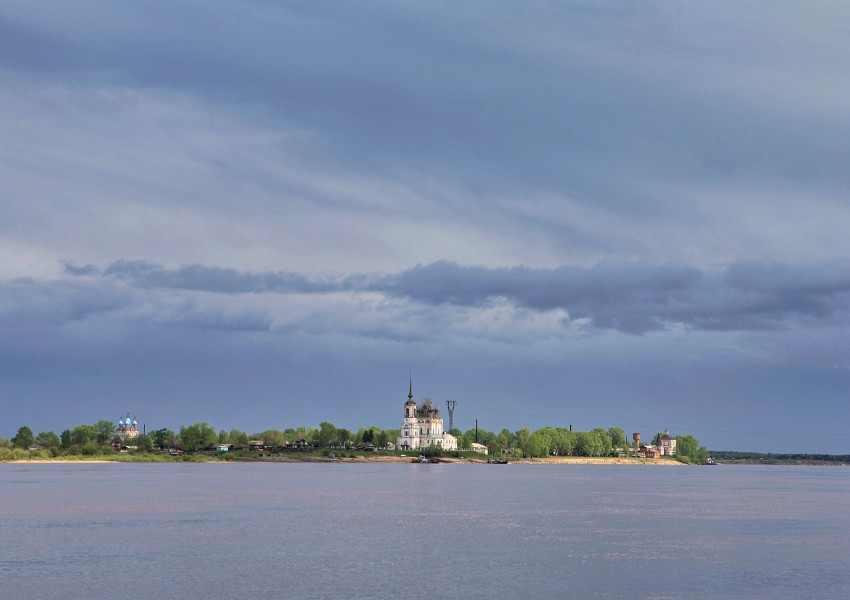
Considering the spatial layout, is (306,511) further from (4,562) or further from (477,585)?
(477,585)

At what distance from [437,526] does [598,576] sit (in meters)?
29.4

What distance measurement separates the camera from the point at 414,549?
6850 cm

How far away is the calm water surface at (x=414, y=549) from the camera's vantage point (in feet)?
174

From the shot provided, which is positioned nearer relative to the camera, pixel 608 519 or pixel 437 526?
pixel 437 526

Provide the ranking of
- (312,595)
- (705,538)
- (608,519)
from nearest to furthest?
(312,595) → (705,538) → (608,519)

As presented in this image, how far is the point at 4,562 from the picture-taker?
198 ft

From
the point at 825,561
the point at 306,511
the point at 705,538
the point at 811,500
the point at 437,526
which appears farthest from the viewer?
the point at 811,500

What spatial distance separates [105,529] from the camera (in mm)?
80938

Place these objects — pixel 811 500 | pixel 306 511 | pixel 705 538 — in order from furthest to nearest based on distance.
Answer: pixel 811 500
pixel 306 511
pixel 705 538

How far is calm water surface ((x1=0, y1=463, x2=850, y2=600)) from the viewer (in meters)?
53.0

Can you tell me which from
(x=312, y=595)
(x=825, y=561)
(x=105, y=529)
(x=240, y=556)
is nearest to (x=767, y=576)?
(x=825, y=561)

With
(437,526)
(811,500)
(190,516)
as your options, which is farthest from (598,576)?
(811,500)

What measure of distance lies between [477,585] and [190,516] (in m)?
47.5

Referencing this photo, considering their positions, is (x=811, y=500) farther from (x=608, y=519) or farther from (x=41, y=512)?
(x=41, y=512)
